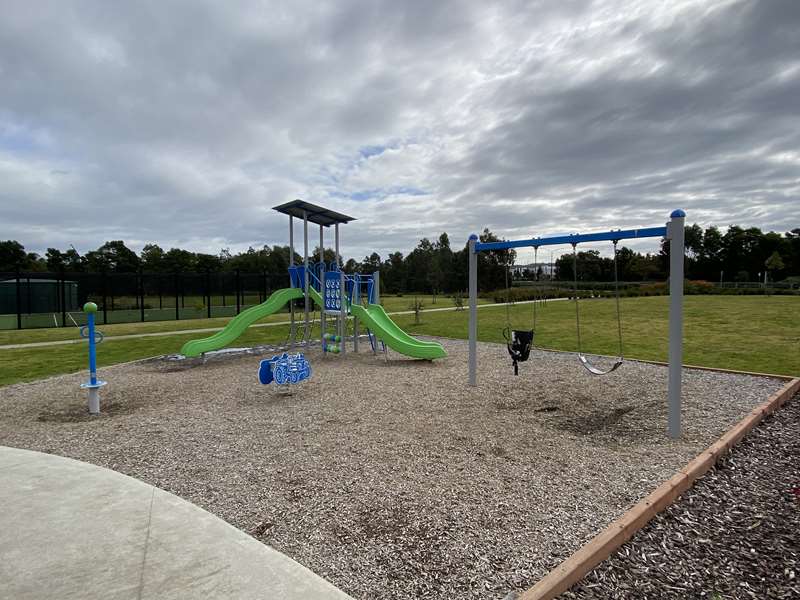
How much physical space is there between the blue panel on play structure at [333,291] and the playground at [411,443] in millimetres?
1754

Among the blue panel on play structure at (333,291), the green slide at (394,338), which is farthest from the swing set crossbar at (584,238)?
the blue panel on play structure at (333,291)

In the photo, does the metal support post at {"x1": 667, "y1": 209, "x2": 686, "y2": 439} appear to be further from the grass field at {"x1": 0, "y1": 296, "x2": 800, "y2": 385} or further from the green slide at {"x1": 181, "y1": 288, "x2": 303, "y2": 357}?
the green slide at {"x1": 181, "y1": 288, "x2": 303, "y2": 357}

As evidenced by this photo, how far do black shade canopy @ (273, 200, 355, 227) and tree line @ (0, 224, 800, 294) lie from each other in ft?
112

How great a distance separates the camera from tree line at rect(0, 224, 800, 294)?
52250 millimetres

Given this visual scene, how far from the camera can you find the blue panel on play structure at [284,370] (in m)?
6.68

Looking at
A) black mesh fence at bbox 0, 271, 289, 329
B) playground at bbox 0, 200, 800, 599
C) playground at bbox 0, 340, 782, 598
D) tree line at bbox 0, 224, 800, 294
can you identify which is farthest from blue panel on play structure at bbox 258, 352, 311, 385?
tree line at bbox 0, 224, 800, 294

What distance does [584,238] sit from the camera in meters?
6.12

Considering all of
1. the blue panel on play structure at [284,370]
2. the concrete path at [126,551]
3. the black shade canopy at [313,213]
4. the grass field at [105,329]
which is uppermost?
the black shade canopy at [313,213]

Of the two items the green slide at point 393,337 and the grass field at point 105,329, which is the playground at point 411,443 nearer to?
the green slide at point 393,337

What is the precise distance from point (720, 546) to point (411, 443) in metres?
2.67

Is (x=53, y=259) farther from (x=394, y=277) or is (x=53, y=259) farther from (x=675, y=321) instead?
(x=675, y=321)

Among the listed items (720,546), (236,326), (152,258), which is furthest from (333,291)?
(152,258)

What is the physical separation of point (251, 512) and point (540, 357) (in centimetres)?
815

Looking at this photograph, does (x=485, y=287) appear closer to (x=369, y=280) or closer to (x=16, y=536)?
(x=369, y=280)
